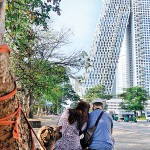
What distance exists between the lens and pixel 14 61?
13.0 m

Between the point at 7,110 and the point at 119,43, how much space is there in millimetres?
120554

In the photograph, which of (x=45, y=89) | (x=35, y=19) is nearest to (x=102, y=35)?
(x=45, y=89)

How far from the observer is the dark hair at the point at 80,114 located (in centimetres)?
350

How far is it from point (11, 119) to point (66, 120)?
73.0 inches

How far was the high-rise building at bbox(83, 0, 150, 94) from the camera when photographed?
117 metres

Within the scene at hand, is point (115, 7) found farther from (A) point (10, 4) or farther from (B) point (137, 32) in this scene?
(A) point (10, 4)

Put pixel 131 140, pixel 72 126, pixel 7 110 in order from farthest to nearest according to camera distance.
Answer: pixel 131 140 → pixel 72 126 → pixel 7 110

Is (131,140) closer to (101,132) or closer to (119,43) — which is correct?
(101,132)

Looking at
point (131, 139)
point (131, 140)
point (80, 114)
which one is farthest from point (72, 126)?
point (131, 139)

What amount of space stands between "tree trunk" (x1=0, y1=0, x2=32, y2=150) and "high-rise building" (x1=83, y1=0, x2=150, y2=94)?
114 m

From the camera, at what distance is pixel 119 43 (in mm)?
120375

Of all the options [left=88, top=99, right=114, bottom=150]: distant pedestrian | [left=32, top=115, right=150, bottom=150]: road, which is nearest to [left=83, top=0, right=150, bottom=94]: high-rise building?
[left=32, top=115, right=150, bottom=150]: road

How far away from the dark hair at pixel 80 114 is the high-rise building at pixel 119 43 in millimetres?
112268

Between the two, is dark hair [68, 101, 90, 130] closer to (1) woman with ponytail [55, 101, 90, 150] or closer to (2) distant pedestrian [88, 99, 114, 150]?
(1) woman with ponytail [55, 101, 90, 150]
